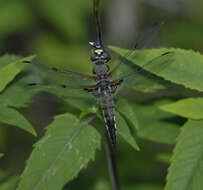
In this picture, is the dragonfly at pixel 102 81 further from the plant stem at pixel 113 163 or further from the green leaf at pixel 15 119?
the green leaf at pixel 15 119

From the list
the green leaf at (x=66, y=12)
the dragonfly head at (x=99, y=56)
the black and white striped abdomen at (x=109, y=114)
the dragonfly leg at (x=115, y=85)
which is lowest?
the black and white striped abdomen at (x=109, y=114)

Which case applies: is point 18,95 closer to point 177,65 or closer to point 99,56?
point 99,56

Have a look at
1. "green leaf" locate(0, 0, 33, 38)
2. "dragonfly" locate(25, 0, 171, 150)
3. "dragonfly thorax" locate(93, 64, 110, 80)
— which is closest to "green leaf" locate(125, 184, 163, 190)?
"dragonfly" locate(25, 0, 171, 150)

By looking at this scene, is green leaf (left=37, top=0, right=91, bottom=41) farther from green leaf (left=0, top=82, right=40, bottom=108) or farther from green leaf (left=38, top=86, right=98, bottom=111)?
green leaf (left=38, top=86, right=98, bottom=111)

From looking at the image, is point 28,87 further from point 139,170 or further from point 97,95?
point 139,170

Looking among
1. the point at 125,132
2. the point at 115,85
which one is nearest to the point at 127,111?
the point at 125,132

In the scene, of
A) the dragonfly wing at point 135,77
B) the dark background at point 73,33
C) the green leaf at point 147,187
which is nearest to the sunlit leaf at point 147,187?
the green leaf at point 147,187
